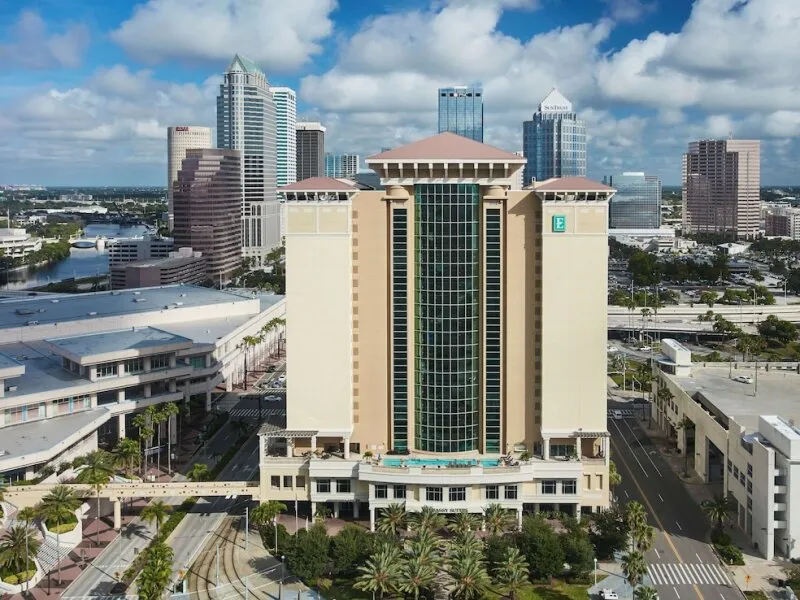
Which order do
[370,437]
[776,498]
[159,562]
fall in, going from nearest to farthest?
[159,562], [776,498], [370,437]

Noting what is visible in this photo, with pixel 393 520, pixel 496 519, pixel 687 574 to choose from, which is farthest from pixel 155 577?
pixel 687 574

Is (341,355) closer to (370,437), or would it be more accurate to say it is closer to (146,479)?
(370,437)

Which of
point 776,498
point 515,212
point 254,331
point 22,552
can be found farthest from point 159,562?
point 254,331

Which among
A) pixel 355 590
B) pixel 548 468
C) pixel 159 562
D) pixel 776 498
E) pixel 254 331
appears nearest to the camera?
pixel 159 562

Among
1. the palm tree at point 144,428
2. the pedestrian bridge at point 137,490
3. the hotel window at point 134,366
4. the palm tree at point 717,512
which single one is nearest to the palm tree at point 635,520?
the palm tree at point 717,512

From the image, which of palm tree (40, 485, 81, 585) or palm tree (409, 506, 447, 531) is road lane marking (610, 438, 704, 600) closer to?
palm tree (409, 506, 447, 531)

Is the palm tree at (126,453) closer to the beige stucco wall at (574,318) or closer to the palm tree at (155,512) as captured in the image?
the palm tree at (155,512)

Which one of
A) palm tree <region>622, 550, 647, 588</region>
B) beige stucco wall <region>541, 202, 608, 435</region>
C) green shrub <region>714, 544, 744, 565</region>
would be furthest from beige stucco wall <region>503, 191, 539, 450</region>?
palm tree <region>622, 550, 647, 588</region>
